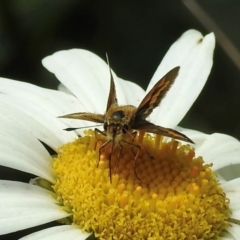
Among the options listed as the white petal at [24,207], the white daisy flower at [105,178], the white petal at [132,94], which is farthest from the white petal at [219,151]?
the white petal at [24,207]

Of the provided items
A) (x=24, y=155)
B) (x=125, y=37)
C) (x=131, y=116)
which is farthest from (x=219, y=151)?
(x=125, y=37)

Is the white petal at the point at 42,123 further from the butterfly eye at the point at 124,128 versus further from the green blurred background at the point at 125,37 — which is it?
the green blurred background at the point at 125,37

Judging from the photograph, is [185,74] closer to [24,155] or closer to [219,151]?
[219,151]

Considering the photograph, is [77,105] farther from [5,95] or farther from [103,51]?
[103,51]

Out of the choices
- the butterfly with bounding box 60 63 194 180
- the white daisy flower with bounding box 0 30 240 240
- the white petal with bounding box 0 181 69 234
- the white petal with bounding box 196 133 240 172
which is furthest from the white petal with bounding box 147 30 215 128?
the white petal with bounding box 0 181 69 234

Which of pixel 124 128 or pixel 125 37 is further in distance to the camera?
pixel 125 37

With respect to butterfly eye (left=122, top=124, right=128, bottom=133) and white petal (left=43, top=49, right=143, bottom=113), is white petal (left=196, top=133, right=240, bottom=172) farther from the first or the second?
butterfly eye (left=122, top=124, right=128, bottom=133)
